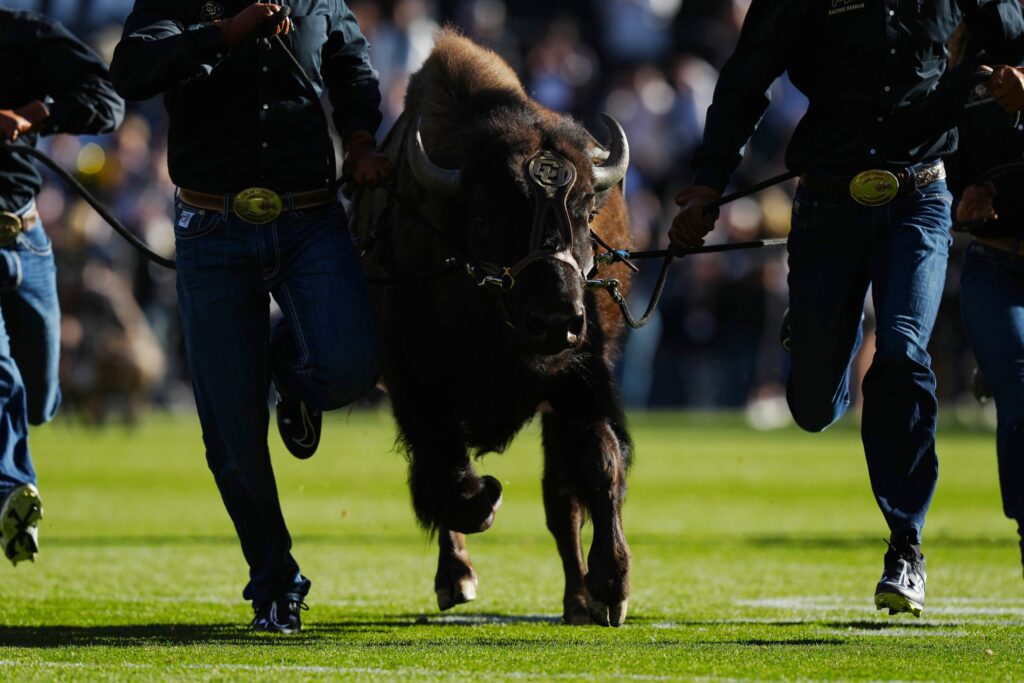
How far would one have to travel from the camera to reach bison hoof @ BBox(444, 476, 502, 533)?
7.03 m

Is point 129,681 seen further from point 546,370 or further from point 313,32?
point 313,32

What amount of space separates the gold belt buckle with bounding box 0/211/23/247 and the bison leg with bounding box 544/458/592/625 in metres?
2.33

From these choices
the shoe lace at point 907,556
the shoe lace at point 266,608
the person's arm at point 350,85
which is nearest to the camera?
the shoe lace at point 907,556

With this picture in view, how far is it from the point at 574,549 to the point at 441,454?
0.79 meters

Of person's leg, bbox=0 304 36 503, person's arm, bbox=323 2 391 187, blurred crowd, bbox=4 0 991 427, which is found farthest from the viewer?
blurred crowd, bbox=4 0 991 427

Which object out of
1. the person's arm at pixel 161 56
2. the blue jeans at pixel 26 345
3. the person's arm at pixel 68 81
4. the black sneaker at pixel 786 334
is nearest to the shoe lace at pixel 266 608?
the blue jeans at pixel 26 345

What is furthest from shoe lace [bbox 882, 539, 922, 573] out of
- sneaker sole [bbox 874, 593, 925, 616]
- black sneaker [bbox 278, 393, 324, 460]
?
black sneaker [bbox 278, 393, 324, 460]

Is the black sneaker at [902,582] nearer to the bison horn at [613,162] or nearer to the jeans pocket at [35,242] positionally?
the bison horn at [613,162]

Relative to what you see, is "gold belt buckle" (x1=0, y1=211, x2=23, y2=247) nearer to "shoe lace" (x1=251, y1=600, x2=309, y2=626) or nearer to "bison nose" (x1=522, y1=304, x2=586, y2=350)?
"shoe lace" (x1=251, y1=600, x2=309, y2=626)

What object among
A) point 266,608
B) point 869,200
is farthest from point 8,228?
point 869,200

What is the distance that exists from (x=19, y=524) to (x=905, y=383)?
10.9 feet

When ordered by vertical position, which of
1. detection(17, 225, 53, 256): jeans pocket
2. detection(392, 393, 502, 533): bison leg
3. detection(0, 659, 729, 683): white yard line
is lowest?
detection(0, 659, 729, 683): white yard line

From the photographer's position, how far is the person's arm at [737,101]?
22.9 ft

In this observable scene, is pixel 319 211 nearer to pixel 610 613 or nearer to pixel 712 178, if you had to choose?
pixel 712 178
